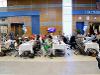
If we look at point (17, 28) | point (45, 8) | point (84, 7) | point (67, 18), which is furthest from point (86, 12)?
point (17, 28)

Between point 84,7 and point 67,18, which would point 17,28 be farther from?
point 84,7

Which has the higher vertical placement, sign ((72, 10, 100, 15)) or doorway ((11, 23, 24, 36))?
sign ((72, 10, 100, 15))

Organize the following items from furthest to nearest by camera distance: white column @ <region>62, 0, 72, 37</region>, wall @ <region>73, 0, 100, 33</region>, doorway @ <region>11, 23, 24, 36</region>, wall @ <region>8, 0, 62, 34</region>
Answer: doorway @ <region>11, 23, 24, 36</region>, wall @ <region>8, 0, 62, 34</region>, wall @ <region>73, 0, 100, 33</region>, white column @ <region>62, 0, 72, 37</region>

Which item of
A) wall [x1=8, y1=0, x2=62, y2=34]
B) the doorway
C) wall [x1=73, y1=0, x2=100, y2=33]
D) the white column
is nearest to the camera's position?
the white column

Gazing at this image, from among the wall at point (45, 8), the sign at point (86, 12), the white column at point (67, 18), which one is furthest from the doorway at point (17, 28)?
the white column at point (67, 18)


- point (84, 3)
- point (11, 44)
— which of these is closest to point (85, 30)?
point (84, 3)

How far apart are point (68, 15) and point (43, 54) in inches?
322

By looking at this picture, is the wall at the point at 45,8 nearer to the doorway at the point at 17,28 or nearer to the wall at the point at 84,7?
the doorway at the point at 17,28

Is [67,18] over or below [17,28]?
over

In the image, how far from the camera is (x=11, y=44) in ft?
57.9

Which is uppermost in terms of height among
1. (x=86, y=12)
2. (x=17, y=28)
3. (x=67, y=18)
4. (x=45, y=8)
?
(x=45, y=8)

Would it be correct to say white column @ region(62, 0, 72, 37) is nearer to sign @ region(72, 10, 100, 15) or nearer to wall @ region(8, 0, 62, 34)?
sign @ region(72, 10, 100, 15)

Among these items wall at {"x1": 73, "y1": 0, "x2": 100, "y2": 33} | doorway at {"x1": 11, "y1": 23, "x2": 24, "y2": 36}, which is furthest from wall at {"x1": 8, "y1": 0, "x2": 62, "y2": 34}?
wall at {"x1": 73, "y1": 0, "x2": 100, "y2": 33}

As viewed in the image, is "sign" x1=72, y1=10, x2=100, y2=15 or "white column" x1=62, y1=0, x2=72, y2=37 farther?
"sign" x1=72, y1=10, x2=100, y2=15
